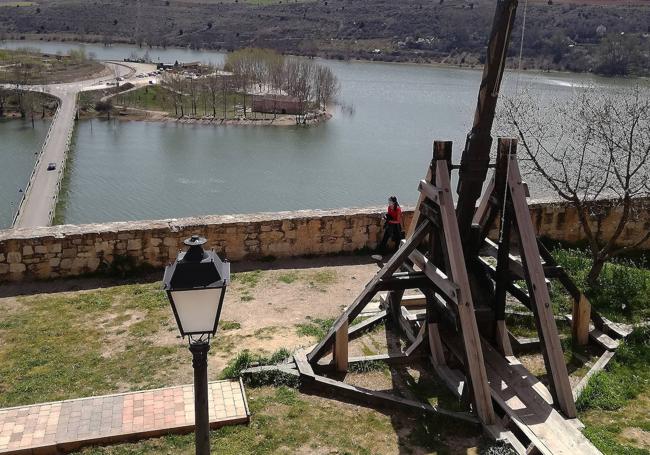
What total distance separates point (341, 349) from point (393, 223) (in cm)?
311

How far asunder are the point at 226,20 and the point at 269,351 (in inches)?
4907

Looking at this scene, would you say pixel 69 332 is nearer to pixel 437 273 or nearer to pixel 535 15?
pixel 437 273

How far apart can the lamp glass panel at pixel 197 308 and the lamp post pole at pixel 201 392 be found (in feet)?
0.36

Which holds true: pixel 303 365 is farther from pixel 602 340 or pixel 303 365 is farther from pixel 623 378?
pixel 602 340

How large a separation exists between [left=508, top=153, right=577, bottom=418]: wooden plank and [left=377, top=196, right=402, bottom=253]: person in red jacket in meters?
2.98

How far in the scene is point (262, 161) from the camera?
36.0 metres

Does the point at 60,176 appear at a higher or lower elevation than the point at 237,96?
lower

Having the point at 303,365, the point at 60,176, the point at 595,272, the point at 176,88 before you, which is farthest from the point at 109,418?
the point at 176,88

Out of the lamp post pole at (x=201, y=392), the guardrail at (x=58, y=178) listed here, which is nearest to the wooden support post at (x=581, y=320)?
the lamp post pole at (x=201, y=392)

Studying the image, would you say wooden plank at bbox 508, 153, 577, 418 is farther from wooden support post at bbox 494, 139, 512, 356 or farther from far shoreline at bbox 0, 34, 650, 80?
far shoreline at bbox 0, 34, 650, 80

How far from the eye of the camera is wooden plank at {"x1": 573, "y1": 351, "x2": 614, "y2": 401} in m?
4.95

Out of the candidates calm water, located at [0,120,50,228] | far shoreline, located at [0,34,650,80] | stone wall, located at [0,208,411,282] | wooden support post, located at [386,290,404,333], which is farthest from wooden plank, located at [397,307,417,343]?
far shoreline, located at [0,34,650,80]

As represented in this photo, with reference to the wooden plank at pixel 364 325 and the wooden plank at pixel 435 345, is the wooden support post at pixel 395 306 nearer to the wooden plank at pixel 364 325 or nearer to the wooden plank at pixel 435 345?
the wooden plank at pixel 364 325

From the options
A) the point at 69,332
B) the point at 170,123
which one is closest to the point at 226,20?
the point at 170,123
